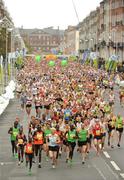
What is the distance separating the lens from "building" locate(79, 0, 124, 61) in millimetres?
106688

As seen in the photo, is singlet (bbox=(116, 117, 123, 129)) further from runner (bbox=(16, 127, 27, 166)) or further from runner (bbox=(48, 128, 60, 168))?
runner (bbox=(16, 127, 27, 166))

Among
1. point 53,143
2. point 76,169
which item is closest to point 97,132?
point 76,169

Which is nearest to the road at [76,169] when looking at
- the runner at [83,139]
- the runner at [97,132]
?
the runner at [83,139]

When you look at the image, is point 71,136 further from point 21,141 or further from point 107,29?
point 107,29

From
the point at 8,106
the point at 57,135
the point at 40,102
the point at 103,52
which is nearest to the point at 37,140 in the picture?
the point at 57,135

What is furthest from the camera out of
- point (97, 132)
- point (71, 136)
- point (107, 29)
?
point (107, 29)

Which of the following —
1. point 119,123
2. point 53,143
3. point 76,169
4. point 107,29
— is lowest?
point 76,169

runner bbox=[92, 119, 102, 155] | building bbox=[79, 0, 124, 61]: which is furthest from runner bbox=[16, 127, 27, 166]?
building bbox=[79, 0, 124, 61]

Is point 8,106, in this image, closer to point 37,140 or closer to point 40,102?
point 40,102

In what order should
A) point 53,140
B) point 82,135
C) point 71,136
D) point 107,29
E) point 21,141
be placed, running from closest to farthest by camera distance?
point 53,140 → point 21,141 → point 71,136 → point 82,135 → point 107,29

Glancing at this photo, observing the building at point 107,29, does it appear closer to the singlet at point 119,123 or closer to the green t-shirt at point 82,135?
the singlet at point 119,123

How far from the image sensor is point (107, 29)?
125375 mm

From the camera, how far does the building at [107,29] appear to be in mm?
106688

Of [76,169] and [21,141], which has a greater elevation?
[21,141]
